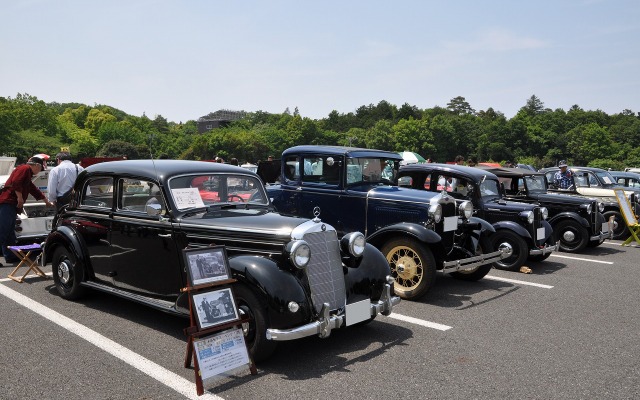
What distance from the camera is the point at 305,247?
14.4 feet

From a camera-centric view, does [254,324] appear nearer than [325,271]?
Yes

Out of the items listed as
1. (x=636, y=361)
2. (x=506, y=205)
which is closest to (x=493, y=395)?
(x=636, y=361)

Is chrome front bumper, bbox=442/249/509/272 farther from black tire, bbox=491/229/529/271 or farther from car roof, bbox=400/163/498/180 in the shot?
car roof, bbox=400/163/498/180

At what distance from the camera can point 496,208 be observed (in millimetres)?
8977

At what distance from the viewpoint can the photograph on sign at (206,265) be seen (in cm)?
384

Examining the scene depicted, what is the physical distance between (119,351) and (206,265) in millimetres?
1435

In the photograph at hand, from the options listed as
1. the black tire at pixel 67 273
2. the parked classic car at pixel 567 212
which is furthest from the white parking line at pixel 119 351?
the parked classic car at pixel 567 212

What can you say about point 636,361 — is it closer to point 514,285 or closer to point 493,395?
point 493,395

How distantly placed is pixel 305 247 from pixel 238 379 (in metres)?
1.21

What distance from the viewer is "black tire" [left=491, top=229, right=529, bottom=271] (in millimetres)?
8516

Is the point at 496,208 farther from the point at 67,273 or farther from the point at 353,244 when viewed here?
the point at 67,273

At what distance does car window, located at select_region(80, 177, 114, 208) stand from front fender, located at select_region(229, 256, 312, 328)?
233 centimetres

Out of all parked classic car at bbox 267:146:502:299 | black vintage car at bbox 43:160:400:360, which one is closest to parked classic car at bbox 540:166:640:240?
parked classic car at bbox 267:146:502:299

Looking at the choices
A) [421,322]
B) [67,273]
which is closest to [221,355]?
[421,322]
